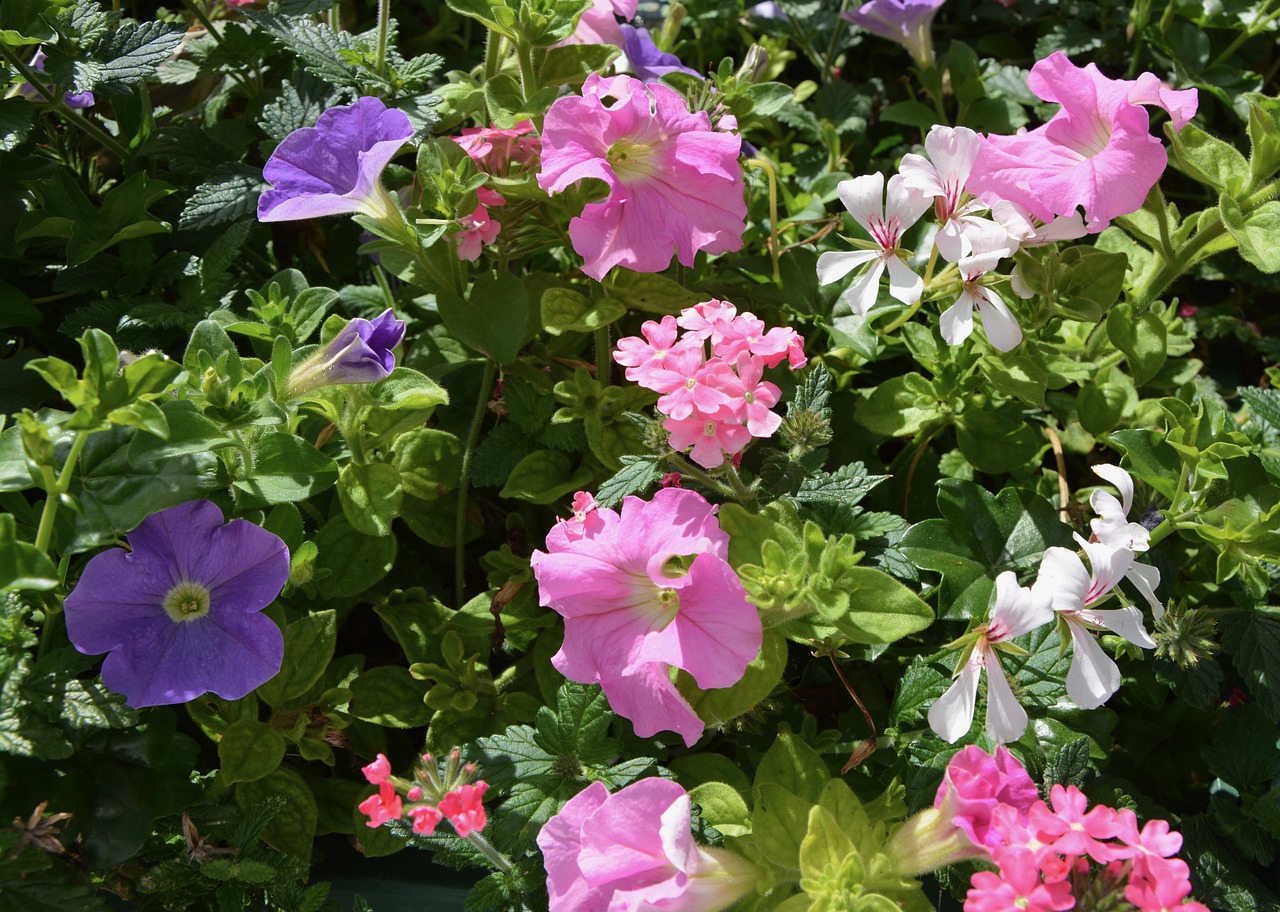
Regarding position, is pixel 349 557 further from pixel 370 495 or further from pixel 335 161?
pixel 335 161

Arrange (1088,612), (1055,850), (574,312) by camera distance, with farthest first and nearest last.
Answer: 1. (574,312)
2. (1088,612)
3. (1055,850)

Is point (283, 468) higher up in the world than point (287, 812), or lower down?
higher up

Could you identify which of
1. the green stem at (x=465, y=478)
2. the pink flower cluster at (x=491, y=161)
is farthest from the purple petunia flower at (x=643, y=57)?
the green stem at (x=465, y=478)

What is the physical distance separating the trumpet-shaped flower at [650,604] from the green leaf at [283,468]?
0.31 m

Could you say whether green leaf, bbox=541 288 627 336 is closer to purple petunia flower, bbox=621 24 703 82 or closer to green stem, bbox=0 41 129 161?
purple petunia flower, bbox=621 24 703 82

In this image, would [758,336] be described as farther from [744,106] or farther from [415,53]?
[415,53]

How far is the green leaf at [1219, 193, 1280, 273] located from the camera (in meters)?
1.18

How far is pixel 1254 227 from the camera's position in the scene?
1.22 meters

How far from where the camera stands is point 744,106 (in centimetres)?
152

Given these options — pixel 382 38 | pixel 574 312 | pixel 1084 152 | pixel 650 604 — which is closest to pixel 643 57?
pixel 382 38

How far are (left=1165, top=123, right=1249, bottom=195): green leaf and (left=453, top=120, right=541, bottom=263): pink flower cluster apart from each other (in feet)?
2.72

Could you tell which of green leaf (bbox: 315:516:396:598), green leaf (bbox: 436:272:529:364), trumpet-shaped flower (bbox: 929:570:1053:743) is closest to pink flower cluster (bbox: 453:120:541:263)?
green leaf (bbox: 436:272:529:364)

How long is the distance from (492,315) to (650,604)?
1.62ft

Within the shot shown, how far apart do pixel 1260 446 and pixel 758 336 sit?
2.53ft
